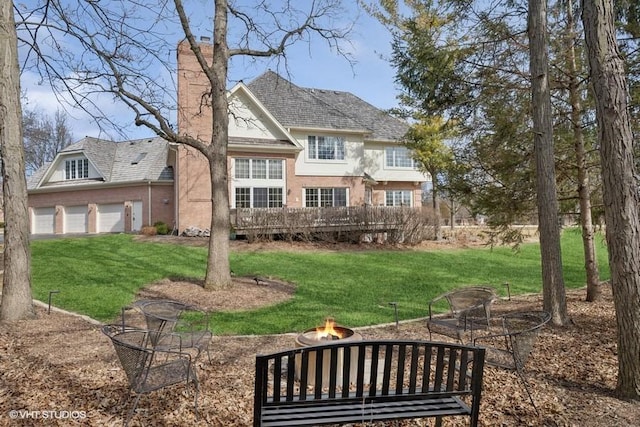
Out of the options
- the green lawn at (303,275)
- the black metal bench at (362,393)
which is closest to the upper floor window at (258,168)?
the green lawn at (303,275)

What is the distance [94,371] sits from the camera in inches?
188

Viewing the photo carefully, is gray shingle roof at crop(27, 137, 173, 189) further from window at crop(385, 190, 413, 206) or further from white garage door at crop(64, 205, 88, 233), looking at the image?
window at crop(385, 190, 413, 206)

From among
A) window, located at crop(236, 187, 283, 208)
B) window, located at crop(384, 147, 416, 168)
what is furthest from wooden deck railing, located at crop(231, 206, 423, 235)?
window, located at crop(384, 147, 416, 168)

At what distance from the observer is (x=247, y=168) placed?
74.0ft

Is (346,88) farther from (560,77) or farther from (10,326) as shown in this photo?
(10,326)

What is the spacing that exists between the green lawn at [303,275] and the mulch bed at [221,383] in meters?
1.58

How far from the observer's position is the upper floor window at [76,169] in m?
27.1

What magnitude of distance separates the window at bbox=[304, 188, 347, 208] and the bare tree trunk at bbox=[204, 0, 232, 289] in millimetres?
14326

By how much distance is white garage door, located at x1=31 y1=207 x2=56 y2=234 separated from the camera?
27500mm

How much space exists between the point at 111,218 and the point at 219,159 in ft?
61.4

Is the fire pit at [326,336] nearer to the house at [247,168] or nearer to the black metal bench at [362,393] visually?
the black metal bench at [362,393]

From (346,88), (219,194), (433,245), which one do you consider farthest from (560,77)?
(346,88)

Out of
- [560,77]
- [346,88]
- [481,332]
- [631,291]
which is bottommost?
[481,332]

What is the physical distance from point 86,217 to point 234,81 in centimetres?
1955
